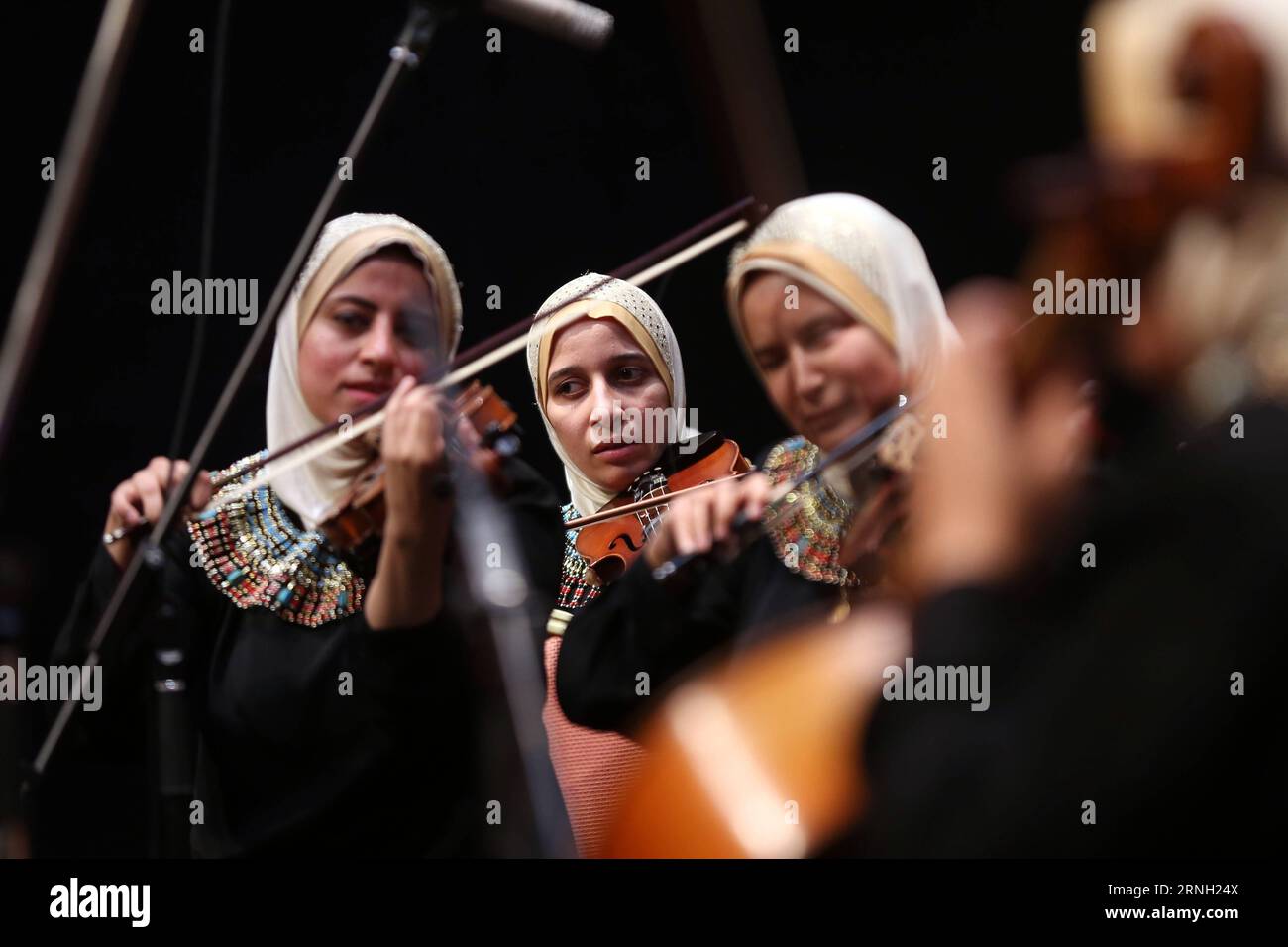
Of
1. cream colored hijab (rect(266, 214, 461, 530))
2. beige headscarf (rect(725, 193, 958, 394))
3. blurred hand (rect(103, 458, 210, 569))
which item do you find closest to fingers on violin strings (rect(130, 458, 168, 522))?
blurred hand (rect(103, 458, 210, 569))

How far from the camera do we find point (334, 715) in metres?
1.67

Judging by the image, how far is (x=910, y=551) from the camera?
1400mm

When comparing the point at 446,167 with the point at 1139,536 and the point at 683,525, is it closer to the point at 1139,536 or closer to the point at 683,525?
the point at 683,525

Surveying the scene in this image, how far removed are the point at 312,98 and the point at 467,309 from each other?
0.40 meters

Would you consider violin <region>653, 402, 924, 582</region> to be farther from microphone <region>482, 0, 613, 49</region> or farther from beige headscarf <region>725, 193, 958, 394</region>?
microphone <region>482, 0, 613, 49</region>

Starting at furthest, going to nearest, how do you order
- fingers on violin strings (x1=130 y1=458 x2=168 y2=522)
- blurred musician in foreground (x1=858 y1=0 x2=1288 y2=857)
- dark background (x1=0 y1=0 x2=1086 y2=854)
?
dark background (x1=0 y1=0 x2=1086 y2=854) < fingers on violin strings (x1=130 y1=458 x2=168 y2=522) < blurred musician in foreground (x1=858 y1=0 x2=1288 y2=857)

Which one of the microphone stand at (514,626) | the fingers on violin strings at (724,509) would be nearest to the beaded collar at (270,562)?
the microphone stand at (514,626)

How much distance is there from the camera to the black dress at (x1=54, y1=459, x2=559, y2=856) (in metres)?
1.61

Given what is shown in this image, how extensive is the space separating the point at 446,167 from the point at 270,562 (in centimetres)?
56

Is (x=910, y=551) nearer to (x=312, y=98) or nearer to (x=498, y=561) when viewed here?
(x=498, y=561)

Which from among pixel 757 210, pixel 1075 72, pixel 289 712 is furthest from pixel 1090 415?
pixel 289 712

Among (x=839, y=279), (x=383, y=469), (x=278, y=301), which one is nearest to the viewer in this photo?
(x=278, y=301)

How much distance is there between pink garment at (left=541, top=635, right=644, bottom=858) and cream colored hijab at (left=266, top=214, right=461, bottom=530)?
0.32m

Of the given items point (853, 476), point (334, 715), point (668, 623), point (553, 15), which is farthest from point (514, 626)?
point (553, 15)
